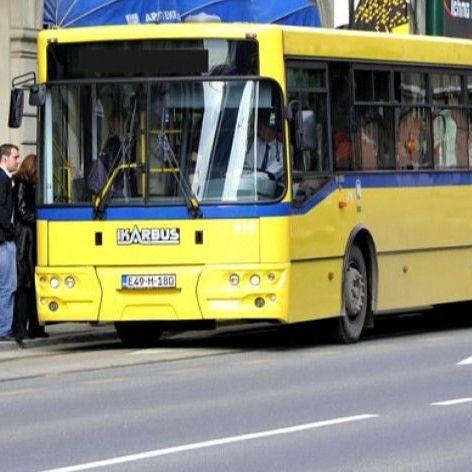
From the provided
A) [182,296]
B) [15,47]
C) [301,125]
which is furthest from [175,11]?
[182,296]

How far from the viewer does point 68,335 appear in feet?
71.2

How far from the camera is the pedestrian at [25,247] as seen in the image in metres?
20.7

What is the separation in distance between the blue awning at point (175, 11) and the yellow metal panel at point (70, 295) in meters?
7.70

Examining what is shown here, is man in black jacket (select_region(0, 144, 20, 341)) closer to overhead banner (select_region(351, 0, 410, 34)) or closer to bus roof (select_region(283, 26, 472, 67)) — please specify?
bus roof (select_region(283, 26, 472, 67))

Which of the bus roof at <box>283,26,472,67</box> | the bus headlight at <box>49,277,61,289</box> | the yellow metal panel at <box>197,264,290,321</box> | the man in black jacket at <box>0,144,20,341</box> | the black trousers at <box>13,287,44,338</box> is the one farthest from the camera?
the black trousers at <box>13,287,44,338</box>

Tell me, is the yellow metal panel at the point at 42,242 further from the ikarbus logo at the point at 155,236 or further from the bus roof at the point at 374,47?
the bus roof at the point at 374,47

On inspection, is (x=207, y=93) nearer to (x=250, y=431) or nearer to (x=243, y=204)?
(x=243, y=204)

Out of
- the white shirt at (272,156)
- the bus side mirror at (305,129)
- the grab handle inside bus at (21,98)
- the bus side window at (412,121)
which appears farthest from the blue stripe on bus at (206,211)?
the bus side window at (412,121)

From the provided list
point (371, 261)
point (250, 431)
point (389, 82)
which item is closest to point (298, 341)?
point (371, 261)

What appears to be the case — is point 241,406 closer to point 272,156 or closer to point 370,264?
point 272,156

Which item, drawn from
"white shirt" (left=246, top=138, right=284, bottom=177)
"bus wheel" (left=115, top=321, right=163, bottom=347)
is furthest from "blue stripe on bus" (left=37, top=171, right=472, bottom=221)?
"bus wheel" (left=115, top=321, right=163, bottom=347)

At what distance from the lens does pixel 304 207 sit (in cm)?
1986

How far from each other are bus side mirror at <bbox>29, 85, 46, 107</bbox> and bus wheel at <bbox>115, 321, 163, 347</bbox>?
2.40 metres

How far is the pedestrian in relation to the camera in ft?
68.0
